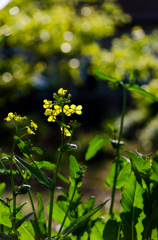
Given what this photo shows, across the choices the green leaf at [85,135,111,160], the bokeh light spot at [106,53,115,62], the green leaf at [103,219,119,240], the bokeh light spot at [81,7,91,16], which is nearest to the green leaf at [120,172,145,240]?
the green leaf at [103,219,119,240]

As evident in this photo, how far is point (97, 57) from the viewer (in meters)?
6.83

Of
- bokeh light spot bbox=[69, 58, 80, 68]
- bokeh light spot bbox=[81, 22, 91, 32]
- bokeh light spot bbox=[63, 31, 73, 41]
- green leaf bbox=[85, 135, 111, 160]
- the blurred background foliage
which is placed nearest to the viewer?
green leaf bbox=[85, 135, 111, 160]

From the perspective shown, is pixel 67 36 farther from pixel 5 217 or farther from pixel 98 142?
pixel 5 217

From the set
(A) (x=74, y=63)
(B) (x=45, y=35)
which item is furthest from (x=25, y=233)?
(A) (x=74, y=63)

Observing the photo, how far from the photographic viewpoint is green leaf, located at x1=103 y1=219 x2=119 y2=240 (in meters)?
0.57

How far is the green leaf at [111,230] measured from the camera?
567 millimetres

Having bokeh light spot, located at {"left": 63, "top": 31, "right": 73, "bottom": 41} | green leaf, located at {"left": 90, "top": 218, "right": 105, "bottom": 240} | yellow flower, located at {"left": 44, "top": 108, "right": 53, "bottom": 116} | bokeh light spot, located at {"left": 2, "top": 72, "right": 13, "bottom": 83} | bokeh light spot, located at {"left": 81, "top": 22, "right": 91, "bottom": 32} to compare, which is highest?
bokeh light spot, located at {"left": 81, "top": 22, "right": 91, "bottom": 32}

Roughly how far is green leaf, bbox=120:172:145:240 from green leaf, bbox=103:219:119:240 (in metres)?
0.02

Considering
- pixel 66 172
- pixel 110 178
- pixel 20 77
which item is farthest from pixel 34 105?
pixel 110 178

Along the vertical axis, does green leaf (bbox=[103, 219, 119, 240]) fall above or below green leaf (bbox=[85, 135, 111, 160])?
below

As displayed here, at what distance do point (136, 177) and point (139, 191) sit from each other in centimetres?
3

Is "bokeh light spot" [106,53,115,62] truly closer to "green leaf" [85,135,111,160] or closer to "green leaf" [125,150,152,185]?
"green leaf" [85,135,111,160]

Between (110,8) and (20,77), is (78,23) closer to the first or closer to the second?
(110,8)

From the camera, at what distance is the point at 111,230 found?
22.4 inches
